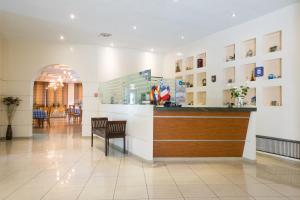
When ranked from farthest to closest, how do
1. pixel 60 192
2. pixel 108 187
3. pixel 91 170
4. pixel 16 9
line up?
pixel 16 9
pixel 91 170
pixel 108 187
pixel 60 192

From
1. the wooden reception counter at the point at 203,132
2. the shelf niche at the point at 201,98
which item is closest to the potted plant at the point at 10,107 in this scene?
the wooden reception counter at the point at 203,132

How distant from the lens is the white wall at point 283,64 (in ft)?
19.9

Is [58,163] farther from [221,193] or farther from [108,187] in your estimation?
[221,193]

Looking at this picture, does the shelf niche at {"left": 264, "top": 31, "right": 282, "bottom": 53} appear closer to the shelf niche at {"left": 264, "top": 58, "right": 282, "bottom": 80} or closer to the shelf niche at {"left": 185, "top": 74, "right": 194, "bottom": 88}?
the shelf niche at {"left": 264, "top": 58, "right": 282, "bottom": 80}

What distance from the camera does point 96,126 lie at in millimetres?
8234

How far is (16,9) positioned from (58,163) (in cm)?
395

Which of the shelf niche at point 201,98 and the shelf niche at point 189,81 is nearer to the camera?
the shelf niche at point 201,98

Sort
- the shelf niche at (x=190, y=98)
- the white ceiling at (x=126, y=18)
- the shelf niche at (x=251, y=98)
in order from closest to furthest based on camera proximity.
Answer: the white ceiling at (x=126, y=18)
the shelf niche at (x=251, y=98)
the shelf niche at (x=190, y=98)

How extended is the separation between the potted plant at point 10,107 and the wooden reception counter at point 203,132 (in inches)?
242

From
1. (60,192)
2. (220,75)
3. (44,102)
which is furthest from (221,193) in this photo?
(44,102)

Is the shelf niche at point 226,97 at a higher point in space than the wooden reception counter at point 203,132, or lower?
higher

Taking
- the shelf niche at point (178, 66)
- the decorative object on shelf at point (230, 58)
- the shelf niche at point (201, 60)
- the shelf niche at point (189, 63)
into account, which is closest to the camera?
the decorative object on shelf at point (230, 58)

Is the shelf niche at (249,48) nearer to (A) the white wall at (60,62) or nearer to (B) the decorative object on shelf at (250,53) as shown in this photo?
(B) the decorative object on shelf at (250,53)

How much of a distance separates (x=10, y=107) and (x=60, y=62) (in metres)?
2.41
